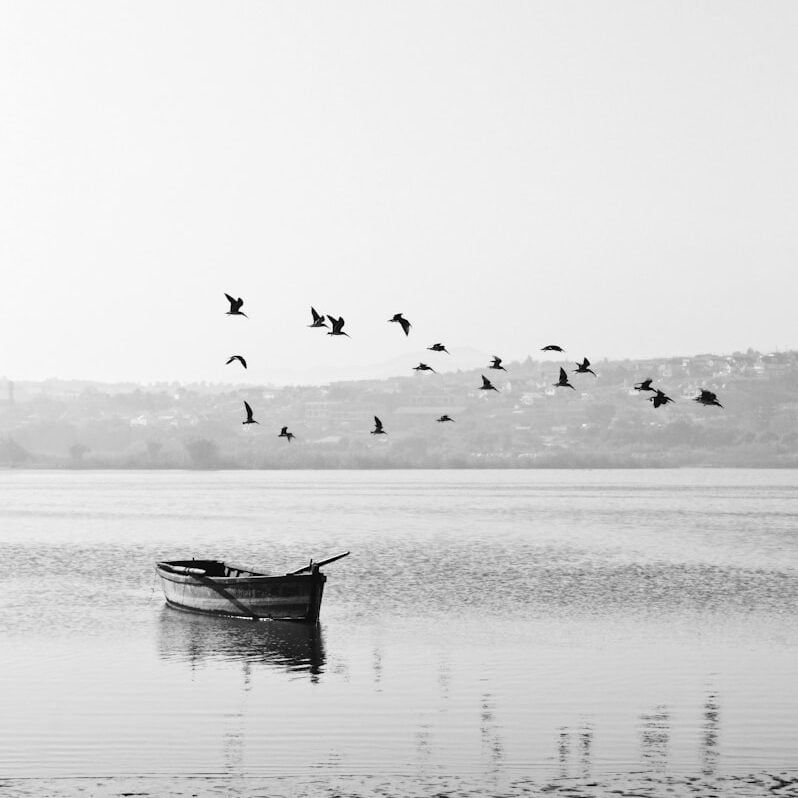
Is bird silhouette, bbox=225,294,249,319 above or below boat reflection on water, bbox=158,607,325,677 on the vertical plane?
above

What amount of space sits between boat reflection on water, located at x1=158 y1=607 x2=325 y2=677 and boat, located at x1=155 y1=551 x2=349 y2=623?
0.28 m

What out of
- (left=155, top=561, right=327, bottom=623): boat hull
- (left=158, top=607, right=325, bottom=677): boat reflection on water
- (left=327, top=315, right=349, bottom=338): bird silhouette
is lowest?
(left=158, top=607, right=325, bottom=677): boat reflection on water

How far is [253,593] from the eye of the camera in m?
42.7

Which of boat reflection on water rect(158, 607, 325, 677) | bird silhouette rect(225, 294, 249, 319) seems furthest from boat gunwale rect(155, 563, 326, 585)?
bird silhouette rect(225, 294, 249, 319)

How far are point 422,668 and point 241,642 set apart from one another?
20.8 ft

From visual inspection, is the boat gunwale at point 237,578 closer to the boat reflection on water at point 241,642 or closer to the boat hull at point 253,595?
the boat hull at point 253,595

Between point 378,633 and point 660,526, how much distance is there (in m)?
61.1

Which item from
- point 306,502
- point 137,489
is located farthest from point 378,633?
point 137,489

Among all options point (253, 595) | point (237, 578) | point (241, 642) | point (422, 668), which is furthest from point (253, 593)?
point (422, 668)

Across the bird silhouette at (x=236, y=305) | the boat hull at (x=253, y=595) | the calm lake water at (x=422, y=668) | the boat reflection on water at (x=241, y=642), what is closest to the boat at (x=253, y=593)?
the boat hull at (x=253, y=595)

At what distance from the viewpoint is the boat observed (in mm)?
41750

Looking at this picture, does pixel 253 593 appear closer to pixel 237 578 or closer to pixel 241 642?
pixel 237 578

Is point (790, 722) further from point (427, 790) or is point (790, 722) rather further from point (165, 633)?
point (165, 633)

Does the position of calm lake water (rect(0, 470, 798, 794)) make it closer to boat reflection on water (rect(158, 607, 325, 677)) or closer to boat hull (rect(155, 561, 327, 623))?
boat reflection on water (rect(158, 607, 325, 677))
